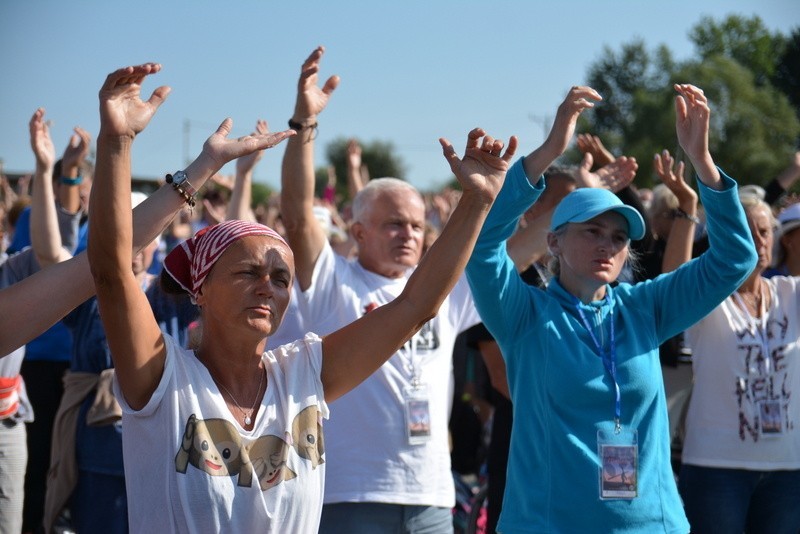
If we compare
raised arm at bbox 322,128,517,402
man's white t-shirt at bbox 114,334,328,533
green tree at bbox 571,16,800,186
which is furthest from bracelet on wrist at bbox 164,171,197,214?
green tree at bbox 571,16,800,186

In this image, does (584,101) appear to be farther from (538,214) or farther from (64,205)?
(64,205)

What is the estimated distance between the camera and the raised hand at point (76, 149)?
18.0 ft

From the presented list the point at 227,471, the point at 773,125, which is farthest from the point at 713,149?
the point at 227,471

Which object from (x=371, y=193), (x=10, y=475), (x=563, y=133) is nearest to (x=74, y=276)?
(x=563, y=133)

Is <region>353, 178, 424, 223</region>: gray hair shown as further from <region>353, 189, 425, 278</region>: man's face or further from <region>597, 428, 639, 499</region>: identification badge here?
<region>597, 428, 639, 499</region>: identification badge

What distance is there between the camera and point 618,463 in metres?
3.41

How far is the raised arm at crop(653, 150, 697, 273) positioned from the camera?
4.52 meters

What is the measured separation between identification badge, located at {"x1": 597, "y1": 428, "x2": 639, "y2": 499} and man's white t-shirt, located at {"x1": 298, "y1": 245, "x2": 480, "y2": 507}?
89 centimetres

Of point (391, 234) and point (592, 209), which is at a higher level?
point (391, 234)

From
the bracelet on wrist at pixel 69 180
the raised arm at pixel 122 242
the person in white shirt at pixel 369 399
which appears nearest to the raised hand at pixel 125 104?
the raised arm at pixel 122 242

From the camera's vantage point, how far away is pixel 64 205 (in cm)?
595

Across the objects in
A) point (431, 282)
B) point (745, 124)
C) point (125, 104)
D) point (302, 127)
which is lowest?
point (431, 282)

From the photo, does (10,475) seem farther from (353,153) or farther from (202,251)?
(353,153)

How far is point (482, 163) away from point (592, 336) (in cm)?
106
